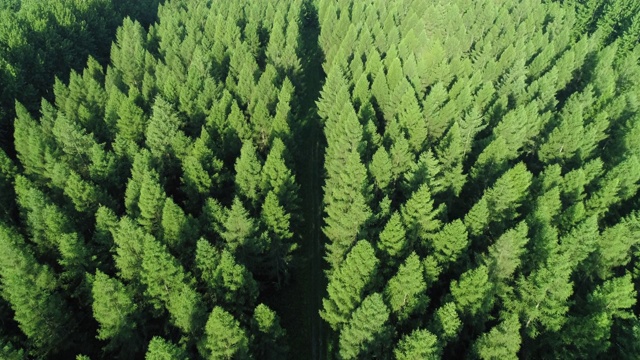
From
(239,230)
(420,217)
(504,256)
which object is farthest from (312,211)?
(504,256)

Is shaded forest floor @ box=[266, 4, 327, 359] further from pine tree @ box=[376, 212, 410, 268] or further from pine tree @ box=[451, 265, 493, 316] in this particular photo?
pine tree @ box=[451, 265, 493, 316]

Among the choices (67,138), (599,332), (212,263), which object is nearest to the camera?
(599,332)

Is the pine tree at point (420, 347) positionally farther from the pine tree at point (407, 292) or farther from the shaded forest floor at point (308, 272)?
the shaded forest floor at point (308, 272)

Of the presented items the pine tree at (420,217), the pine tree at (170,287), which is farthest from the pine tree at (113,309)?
the pine tree at (420,217)

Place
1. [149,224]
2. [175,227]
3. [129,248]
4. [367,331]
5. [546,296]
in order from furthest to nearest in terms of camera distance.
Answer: [149,224], [175,227], [129,248], [546,296], [367,331]

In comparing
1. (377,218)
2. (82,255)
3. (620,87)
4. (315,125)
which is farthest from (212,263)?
(620,87)

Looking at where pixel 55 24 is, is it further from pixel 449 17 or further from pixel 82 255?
pixel 449 17

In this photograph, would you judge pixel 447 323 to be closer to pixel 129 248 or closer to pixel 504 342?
pixel 504 342
